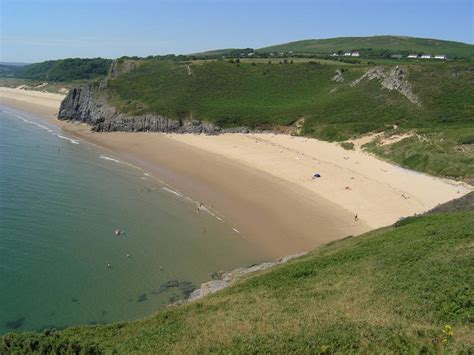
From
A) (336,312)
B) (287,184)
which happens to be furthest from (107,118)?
(336,312)

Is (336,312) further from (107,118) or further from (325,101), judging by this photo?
(107,118)

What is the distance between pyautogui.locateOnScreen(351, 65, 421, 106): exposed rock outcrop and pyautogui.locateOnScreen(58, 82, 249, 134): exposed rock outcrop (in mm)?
30382

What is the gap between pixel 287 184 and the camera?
51906 millimetres

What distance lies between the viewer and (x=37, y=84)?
188 m

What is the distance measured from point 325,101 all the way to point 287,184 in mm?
39891

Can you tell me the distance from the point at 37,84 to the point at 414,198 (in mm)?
184592

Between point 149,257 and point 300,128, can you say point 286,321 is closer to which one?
point 149,257

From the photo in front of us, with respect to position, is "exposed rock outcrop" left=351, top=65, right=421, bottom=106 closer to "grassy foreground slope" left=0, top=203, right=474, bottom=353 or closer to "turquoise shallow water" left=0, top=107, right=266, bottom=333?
"turquoise shallow water" left=0, top=107, right=266, bottom=333

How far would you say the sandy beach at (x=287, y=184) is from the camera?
40.1 metres

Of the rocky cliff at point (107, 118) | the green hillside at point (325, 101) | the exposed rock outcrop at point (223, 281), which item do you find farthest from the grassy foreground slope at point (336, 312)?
the rocky cliff at point (107, 118)

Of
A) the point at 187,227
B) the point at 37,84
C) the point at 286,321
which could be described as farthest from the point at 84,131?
the point at 37,84

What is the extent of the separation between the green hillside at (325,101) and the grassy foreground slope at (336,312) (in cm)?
3267

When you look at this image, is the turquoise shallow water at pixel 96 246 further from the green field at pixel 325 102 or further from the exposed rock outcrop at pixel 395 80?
the exposed rock outcrop at pixel 395 80

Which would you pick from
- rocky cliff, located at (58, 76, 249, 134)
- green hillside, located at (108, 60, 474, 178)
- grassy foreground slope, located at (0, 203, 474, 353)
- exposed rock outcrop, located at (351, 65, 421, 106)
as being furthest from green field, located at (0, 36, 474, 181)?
grassy foreground slope, located at (0, 203, 474, 353)
